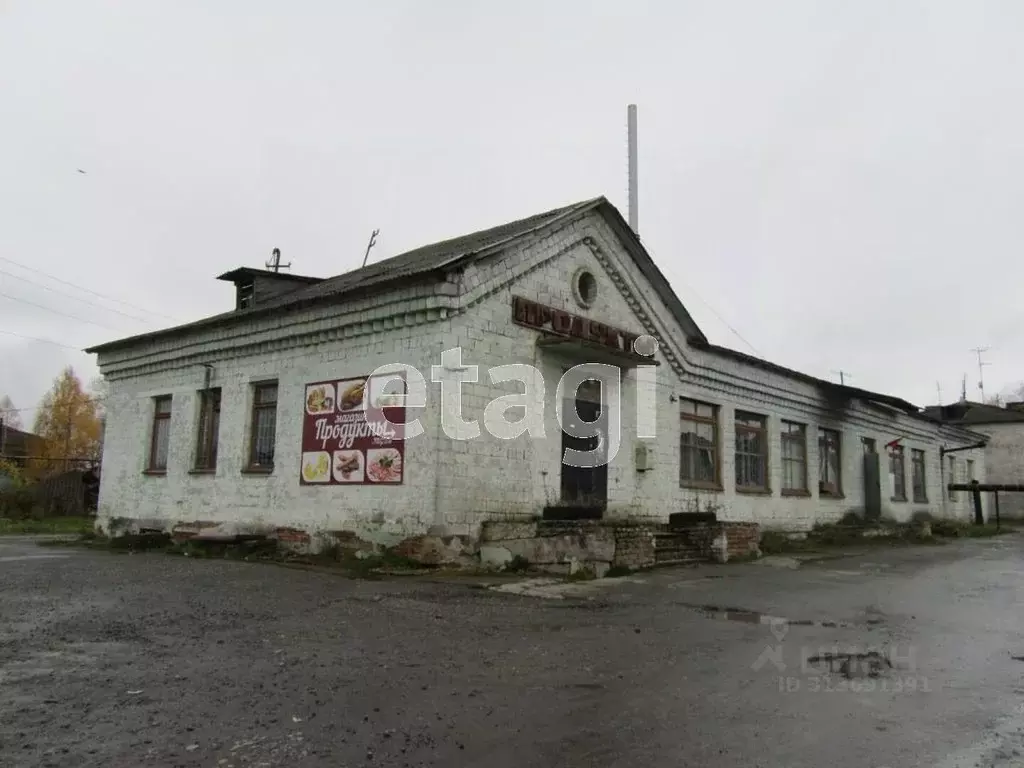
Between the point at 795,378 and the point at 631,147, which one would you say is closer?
the point at 795,378

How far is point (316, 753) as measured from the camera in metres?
4.08

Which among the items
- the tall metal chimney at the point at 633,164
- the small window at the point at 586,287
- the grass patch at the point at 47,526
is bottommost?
the grass patch at the point at 47,526

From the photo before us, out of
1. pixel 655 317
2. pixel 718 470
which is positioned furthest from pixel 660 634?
pixel 718 470

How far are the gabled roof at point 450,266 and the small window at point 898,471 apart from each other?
40.4ft

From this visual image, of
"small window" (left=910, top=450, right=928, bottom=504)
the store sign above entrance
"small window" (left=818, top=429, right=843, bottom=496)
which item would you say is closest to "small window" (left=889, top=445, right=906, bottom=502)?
"small window" (left=910, top=450, right=928, bottom=504)

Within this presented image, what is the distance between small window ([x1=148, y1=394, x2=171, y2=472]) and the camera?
17562 mm

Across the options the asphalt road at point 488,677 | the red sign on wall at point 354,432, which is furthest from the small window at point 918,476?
the red sign on wall at point 354,432

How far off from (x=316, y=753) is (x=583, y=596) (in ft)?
20.6

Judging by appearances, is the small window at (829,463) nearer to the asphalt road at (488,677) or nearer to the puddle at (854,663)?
the asphalt road at (488,677)

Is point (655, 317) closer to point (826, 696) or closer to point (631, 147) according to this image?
point (826, 696)

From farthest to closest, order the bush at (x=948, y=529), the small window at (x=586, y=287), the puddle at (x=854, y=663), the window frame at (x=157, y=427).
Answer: the bush at (x=948, y=529)
the window frame at (x=157, y=427)
the small window at (x=586, y=287)
the puddle at (x=854, y=663)

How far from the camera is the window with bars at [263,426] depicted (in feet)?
48.8

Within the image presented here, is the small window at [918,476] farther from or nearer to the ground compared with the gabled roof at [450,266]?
nearer to the ground

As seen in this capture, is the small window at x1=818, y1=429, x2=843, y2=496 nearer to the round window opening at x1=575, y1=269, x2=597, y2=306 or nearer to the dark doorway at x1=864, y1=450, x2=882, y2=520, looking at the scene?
the dark doorway at x1=864, y1=450, x2=882, y2=520
